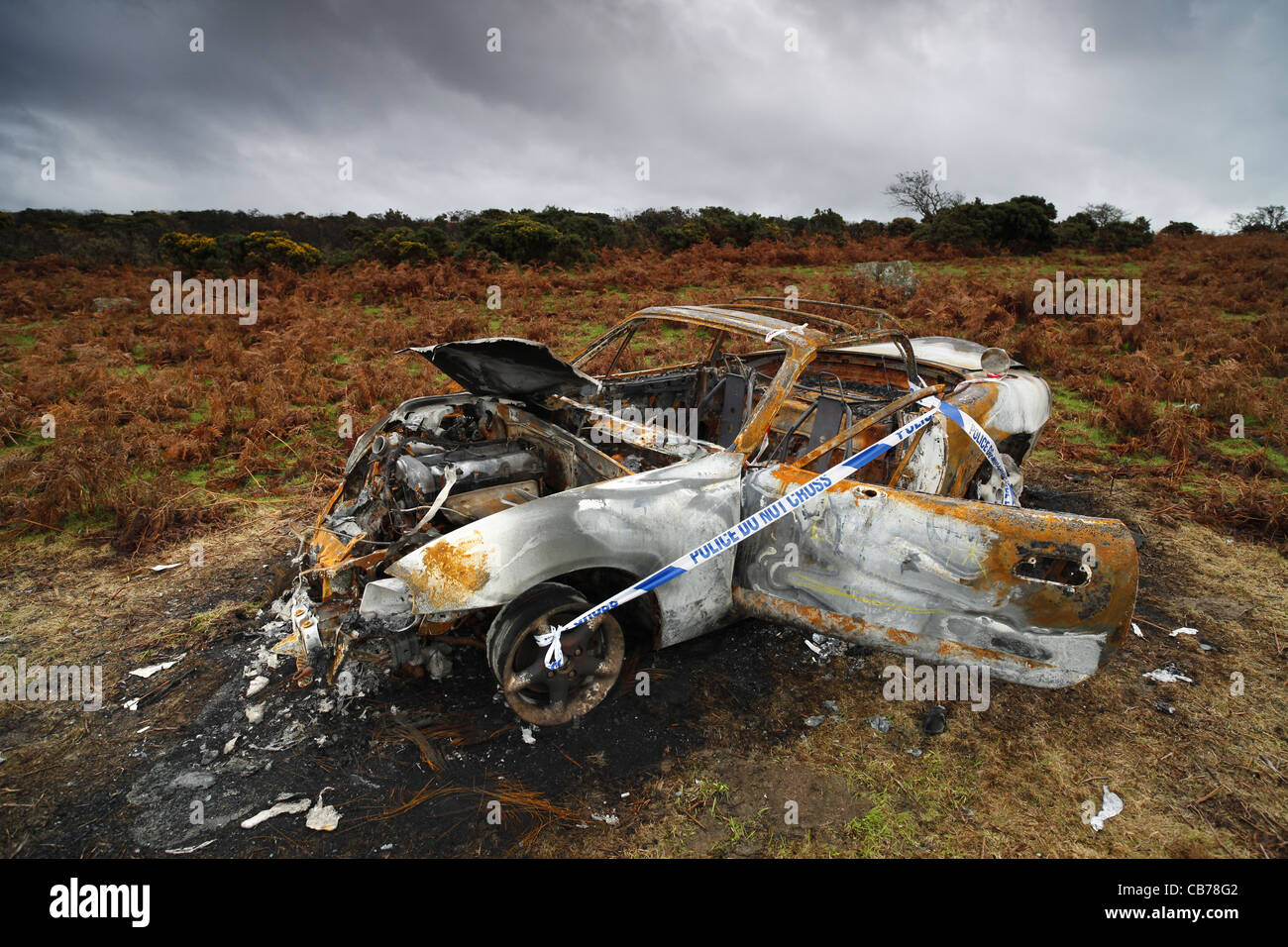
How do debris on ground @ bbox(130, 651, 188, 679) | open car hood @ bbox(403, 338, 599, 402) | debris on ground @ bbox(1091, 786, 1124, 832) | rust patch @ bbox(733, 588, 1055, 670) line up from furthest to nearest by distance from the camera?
open car hood @ bbox(403, 338, 599, 402), debris on ground @ bbox(130, 651, 188, 679), rust patch @ bbox(733, 588, 1055, 670), debris on ground @ bbox(1091, 786, 1124, 832)

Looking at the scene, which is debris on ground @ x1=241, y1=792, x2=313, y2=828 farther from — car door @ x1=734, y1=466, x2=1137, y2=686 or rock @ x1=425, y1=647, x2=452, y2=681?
car door @ x1=734, y1=466, x2=1137, y2=686

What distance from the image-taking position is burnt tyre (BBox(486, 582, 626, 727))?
2.64 m

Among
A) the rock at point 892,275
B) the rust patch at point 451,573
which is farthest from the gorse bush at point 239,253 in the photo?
the rust patch at point 451,573

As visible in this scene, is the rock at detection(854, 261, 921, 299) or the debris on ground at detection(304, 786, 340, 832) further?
the rock at detection(854, 261, 921, 299)

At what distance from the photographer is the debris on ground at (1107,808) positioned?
97.2 inches

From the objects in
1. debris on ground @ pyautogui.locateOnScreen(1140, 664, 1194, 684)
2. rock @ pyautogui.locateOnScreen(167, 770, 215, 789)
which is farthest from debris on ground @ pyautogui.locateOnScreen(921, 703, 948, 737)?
rock @ pyautogui.locateOnScreen(167, 770, 215, 789)

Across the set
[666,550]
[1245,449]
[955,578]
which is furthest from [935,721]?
[1245,449]

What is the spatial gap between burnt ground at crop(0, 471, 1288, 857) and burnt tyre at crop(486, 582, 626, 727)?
16 cm

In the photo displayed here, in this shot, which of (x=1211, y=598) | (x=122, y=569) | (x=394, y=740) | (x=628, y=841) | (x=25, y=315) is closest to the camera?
(x=628, y=841)
